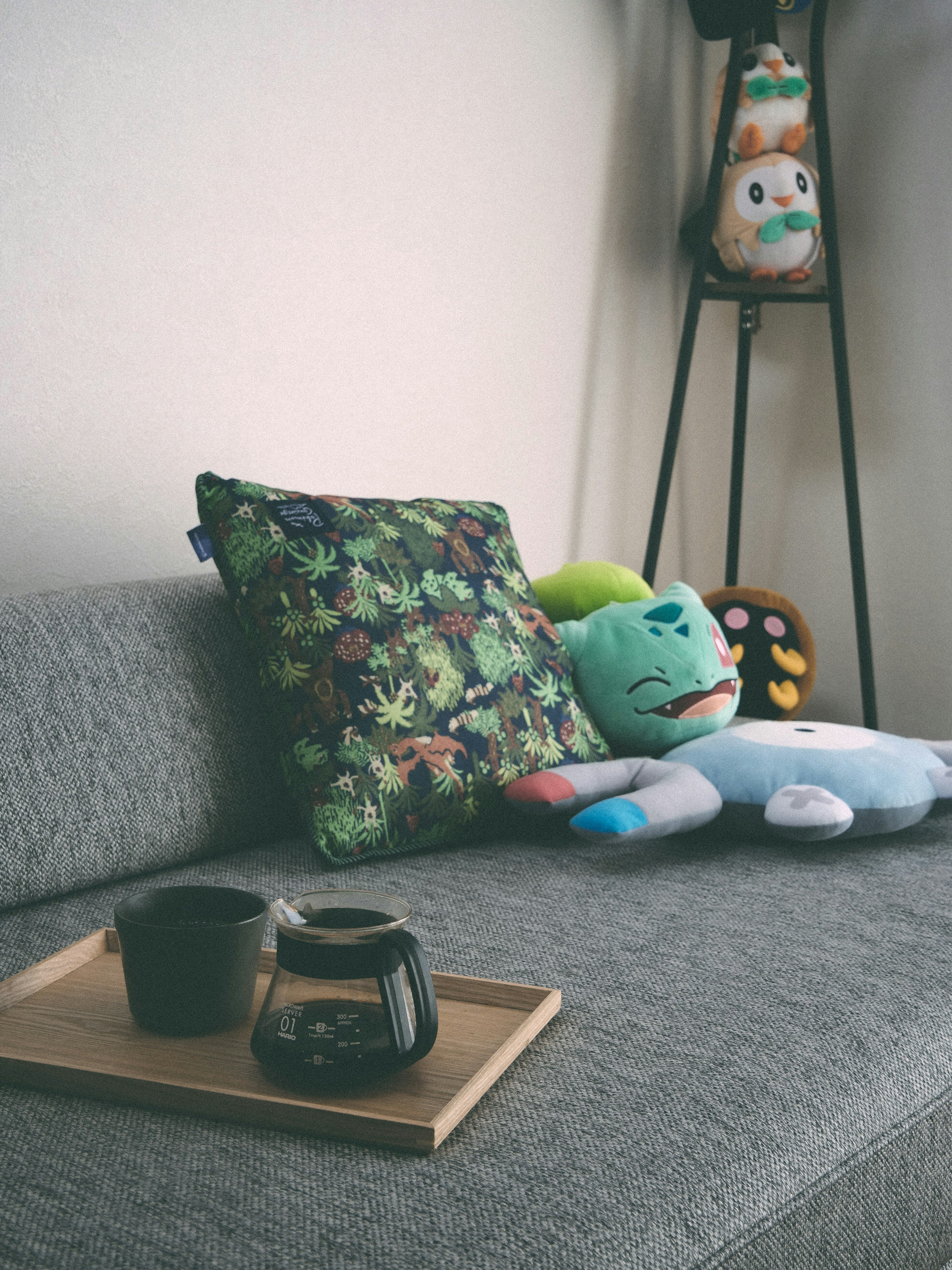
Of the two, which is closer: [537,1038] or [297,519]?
[537,1038]

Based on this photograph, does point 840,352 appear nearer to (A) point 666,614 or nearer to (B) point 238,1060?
(A) point 666,614

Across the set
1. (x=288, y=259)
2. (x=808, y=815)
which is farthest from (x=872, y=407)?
(x=808, y=815)

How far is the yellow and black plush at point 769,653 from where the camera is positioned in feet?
6.17

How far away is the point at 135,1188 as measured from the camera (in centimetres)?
55

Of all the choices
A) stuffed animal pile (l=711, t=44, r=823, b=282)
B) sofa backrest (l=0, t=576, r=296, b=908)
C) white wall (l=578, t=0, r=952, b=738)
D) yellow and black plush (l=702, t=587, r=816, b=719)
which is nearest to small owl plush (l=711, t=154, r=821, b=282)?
stuffed animal pile (l=711, t=44, r=823, b=282)

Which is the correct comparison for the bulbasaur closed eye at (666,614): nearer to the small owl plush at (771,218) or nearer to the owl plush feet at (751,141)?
the small owl plush at (771,218)

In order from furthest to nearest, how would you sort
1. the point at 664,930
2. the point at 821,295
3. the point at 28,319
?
the point at 821,295
the point at 28,319
the point at 664,930

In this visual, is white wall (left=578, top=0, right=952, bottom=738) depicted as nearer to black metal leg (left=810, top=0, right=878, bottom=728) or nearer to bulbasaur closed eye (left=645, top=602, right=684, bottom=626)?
black metal leg (left=810, top=0, right=878, bottom=728)

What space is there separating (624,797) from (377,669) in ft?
0.95

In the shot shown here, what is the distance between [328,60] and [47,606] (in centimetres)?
101

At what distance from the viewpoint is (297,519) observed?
118 centimetres

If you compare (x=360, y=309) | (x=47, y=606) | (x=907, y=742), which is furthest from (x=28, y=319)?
(x=907, y=742)

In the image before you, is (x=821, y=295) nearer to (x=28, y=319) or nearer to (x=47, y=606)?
(x=28, y=319)

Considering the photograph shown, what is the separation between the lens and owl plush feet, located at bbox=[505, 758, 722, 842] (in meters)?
1.09
